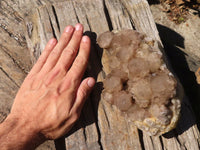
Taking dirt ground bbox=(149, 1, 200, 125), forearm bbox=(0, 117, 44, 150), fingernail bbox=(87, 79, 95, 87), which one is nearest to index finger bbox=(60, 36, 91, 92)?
fingernail bbox=(87, 79, 95, 87)

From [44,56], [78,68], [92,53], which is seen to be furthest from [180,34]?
[44,56]

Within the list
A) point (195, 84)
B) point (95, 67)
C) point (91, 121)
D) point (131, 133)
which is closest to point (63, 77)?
point (95, 67)

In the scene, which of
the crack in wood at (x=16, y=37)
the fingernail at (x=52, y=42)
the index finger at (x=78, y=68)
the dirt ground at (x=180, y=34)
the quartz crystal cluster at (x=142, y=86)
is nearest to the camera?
the quartz crystal cluster at (x=142, y=86)

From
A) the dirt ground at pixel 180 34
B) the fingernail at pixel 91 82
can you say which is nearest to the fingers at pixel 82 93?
the fingernail at pixel 91 82

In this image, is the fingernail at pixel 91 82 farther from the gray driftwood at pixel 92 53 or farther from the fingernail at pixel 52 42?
the fingernail at pixel 52 42

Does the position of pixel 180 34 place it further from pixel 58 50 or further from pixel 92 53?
pixel 58 50

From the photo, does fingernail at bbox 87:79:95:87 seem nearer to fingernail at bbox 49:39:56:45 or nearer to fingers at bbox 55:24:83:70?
fingers at bbox 55:24:83:70

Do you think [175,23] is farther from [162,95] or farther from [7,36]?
[7,36]

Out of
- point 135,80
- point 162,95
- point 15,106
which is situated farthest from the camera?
→ point 15,106
